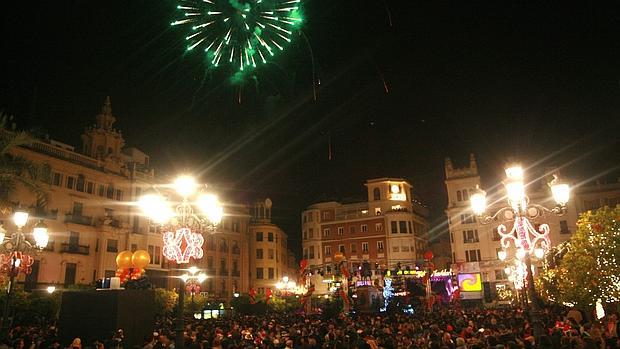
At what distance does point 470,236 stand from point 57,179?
46.0 metres

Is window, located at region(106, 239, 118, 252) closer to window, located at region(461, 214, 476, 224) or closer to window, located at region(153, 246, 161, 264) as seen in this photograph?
window, located at region(153, 246, 161, 264)

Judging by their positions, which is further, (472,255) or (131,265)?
(472,255)

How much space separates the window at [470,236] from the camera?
181 ft

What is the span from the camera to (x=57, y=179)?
127 feet

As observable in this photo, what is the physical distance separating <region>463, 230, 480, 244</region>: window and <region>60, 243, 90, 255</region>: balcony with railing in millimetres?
42640

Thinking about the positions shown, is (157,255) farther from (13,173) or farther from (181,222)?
(181,222)

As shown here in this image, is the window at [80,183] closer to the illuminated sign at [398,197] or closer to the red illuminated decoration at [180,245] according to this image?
the red illuminated decoration at [180,245]

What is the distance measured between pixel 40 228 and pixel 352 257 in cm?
5394

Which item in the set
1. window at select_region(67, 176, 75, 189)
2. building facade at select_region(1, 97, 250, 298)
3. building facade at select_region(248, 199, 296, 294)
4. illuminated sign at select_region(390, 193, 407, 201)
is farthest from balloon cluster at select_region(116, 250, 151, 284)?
illuminated sign at select_region(390, 193, 407, 201)

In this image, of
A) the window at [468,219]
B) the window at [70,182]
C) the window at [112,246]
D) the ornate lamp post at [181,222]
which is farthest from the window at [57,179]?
the window at [468,219]

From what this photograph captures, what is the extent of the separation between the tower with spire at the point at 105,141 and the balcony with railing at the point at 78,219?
5.63 metres

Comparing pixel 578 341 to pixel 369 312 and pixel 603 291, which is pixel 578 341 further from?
pixel 369 312

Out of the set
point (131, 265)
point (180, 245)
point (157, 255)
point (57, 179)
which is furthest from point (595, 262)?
point (157, 255)

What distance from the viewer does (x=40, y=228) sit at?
600 inches
